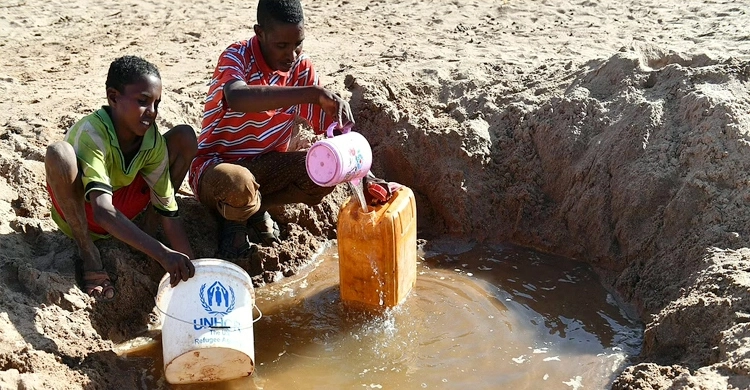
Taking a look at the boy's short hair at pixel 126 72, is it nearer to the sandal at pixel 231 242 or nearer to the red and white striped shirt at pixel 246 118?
the red and white striped shirt at pixel 246 118

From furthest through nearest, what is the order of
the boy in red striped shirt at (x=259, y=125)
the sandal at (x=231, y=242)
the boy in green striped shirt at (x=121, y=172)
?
the sandal at (x=231, y=242), the boy in red striped shirt at (x=259, y=125), the boy in green striped shirt at (x=121, y=172)

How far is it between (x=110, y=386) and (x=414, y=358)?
1.23 meters

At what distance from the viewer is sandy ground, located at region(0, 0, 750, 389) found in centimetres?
295

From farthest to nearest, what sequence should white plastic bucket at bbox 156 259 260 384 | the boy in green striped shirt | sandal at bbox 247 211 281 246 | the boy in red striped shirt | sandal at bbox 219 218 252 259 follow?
sandal at bbox 247 211 281 246
sandal at bbox 219 218 252 259
the boy in red striped shirt
the boy in green striped shirt
white plastic bucket at bbox 156 259 260 384

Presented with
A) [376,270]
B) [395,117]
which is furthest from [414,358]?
[395,117]

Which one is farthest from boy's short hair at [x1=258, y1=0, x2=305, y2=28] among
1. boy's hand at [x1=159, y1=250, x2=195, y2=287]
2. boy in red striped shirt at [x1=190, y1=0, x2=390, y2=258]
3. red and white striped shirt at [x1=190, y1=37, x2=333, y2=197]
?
boy's hand at [x1=159, y1=250, x2=195, y2=287]

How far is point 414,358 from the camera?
3.20m

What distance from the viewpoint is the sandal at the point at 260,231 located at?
156 inches

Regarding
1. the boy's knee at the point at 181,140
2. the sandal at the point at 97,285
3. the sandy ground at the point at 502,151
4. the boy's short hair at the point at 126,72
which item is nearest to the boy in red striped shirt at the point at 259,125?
the boy's knee at the point at 181,140

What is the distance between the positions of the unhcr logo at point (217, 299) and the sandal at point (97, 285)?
2.18 feet

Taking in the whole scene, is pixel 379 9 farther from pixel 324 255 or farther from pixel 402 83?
pixel 324 255

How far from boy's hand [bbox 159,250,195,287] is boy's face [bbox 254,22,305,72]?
1169mm

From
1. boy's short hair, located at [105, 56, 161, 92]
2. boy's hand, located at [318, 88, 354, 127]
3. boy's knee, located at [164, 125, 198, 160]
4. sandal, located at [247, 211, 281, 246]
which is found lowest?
sandal, located at [247, 211, 281, 246]

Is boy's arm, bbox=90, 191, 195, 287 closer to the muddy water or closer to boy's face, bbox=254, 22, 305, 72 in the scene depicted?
the muddy water
